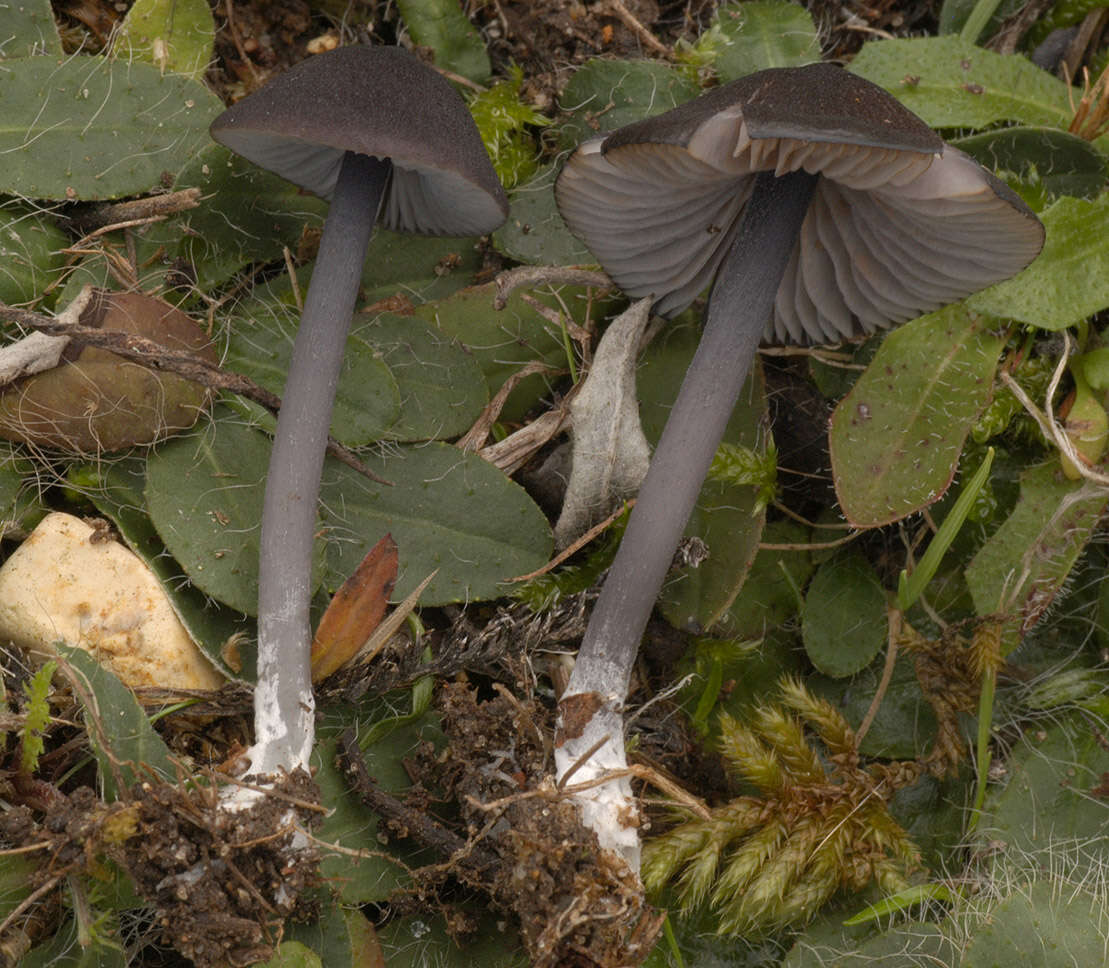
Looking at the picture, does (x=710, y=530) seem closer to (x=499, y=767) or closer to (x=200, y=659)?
(x=499, y=767)

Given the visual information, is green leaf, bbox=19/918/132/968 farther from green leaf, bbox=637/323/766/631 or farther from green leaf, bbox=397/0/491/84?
green leaf, bbox=397/0/491/84

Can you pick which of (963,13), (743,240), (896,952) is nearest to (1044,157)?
(963,13)

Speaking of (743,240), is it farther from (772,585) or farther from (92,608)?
(92,608)

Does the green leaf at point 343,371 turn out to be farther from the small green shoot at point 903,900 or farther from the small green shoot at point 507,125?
the small green shoot at point 903,900

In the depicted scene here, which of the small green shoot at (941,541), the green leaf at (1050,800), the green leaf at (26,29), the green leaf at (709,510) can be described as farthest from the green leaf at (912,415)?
the green leaf at (26,29)

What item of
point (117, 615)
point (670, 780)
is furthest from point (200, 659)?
point (670, 780)
